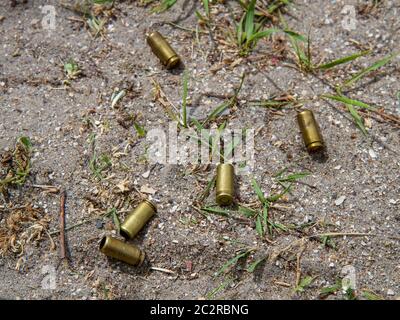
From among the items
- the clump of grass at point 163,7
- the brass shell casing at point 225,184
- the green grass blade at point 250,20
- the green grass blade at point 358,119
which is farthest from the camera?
the clump of grass at point 163,7

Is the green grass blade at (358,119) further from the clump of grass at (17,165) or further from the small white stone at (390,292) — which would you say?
the clump of grass at (17,165)

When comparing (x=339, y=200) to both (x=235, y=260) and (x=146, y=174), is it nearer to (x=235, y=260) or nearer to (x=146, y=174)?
(x=235, y=260)

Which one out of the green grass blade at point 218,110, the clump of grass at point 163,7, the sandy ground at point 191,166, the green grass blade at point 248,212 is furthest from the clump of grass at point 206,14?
the green grass blade at point 248,212

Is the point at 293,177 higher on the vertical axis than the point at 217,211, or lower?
→ higher

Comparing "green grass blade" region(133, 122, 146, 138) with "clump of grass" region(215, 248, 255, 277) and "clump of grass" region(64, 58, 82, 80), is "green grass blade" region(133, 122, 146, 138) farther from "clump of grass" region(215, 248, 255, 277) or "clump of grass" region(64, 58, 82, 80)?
"clump of grass" region(215, 248, 255, 277)

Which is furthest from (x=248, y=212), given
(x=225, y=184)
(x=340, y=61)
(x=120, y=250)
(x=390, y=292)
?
(x=340, y=61)

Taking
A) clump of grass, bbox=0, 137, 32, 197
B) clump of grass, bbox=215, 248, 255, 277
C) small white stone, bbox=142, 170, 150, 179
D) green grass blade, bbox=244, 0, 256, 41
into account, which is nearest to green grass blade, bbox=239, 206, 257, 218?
clump of grass, bbox=215, 248, 255, 277
